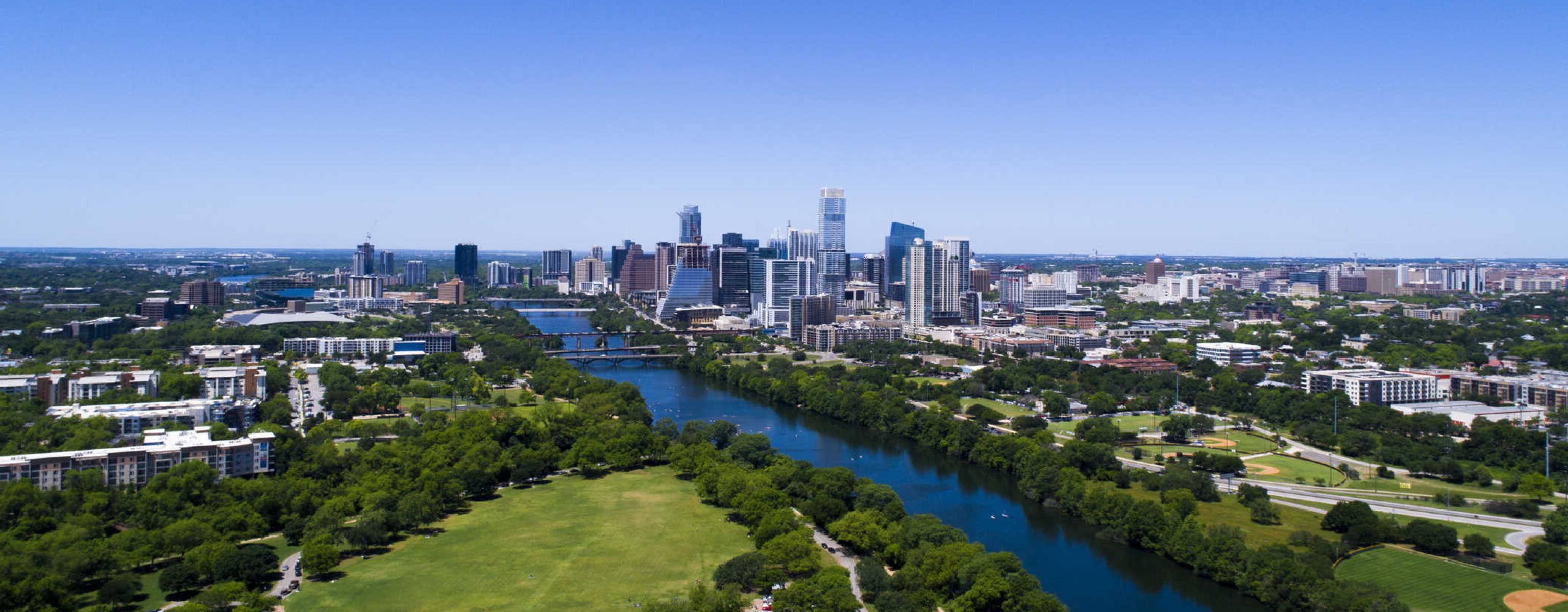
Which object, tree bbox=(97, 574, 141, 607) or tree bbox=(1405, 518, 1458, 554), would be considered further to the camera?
tree bbox=(1405, 518, 1458, 554)

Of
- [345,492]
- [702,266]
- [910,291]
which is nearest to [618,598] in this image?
[345,492]

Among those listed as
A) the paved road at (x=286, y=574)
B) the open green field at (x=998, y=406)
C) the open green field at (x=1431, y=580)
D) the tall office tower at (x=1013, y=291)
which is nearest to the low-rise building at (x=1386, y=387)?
the open green field at (x=998, y=406)

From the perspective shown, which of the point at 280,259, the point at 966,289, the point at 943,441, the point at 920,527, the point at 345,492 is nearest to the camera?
the point at 920,527

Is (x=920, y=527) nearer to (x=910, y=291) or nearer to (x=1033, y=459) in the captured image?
(x=1033, y=459)

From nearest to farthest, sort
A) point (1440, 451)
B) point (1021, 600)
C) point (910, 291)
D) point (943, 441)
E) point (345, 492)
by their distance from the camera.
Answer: point (1021, 600), point (345, 492), point (1440, 451), point (943, 441), point (910, 291)

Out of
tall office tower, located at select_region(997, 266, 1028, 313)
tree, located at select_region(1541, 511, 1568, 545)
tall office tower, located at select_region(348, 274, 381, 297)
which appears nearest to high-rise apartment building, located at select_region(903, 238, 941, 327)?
tall office tower, located at select_region(997, 266, 1028, 313)

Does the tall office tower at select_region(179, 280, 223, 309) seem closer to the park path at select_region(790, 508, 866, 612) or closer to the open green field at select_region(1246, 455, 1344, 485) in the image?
the park path at select_region(790, 508, 866, 612)
